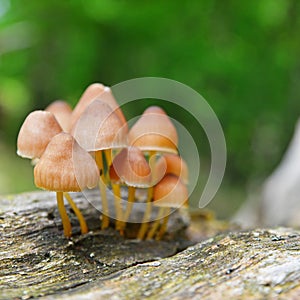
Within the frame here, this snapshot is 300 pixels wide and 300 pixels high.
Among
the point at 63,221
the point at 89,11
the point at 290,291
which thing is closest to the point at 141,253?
the point at 63,221

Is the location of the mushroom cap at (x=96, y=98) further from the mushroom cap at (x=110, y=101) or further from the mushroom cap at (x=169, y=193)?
the mushroom cap at (x=169, y=193)

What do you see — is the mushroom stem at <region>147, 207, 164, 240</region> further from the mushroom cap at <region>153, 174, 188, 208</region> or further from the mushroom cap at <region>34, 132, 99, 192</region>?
the mushroom cap at <region>34, 132, 99, 192</region>

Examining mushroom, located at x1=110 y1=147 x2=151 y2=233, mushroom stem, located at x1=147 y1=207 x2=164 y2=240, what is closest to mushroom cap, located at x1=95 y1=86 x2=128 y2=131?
mushroom, located at x1=110 y1=147 x2=151 y2=233

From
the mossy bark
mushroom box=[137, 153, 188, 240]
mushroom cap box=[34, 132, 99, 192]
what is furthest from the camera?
mushroom box=[137, 153, 188, 240]

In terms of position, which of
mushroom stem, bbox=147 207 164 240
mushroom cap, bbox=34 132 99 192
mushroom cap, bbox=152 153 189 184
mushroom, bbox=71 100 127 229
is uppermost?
mushroom, bbox=71 100 127 229

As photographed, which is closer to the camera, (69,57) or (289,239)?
(289,239)

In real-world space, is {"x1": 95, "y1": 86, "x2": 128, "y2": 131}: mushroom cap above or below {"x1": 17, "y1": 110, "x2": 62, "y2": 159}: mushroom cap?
above

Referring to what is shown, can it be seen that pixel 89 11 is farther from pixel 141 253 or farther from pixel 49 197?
pixel 141 253

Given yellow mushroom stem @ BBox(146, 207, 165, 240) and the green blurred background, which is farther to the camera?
the green blurred background

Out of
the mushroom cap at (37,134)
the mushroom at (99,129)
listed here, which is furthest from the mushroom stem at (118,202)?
the mushroom cap at (37,134)
